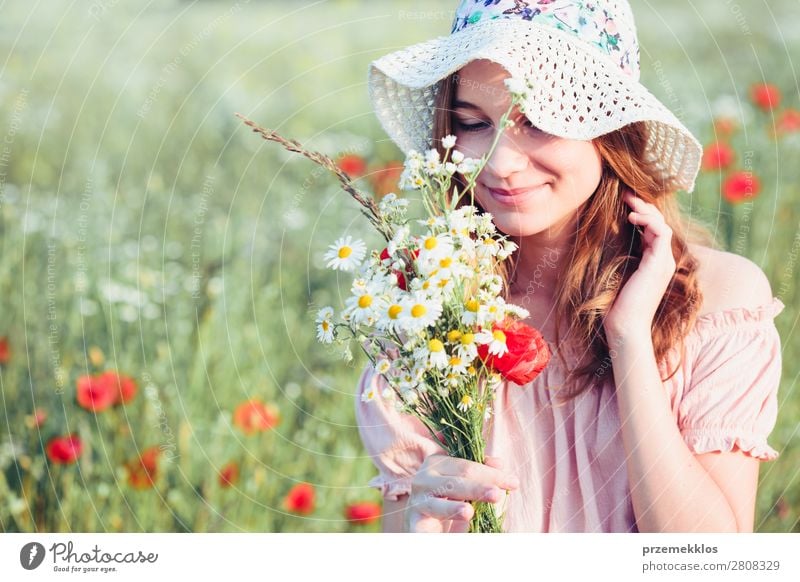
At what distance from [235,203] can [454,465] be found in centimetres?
115

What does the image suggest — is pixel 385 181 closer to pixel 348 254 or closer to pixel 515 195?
pixel 515 195

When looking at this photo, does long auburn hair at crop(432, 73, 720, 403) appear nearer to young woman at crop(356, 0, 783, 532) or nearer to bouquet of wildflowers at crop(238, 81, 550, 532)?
young woman at crop(356, 0, 783, 532)

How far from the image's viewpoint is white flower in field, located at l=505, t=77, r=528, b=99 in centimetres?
83

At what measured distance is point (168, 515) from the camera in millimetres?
1449

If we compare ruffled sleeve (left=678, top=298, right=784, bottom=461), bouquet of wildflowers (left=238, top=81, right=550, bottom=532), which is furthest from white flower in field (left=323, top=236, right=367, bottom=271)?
ruffled sleeve (left=678, top=298, right=784, bottom=461)

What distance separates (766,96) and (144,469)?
137cm

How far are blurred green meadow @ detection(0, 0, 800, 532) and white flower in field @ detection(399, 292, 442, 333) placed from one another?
0.73 meters

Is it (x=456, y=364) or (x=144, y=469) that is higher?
(x=456, y=364)

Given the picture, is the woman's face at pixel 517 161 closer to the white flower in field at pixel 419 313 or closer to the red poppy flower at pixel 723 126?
the white flower in field at pixel 419 313

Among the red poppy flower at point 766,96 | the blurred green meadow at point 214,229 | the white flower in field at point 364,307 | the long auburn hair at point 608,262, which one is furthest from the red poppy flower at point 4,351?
the red poppy flower at point 766,96

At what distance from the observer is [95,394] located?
1456 mm

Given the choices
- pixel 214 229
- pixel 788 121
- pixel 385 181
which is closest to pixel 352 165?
pixel 385 181
